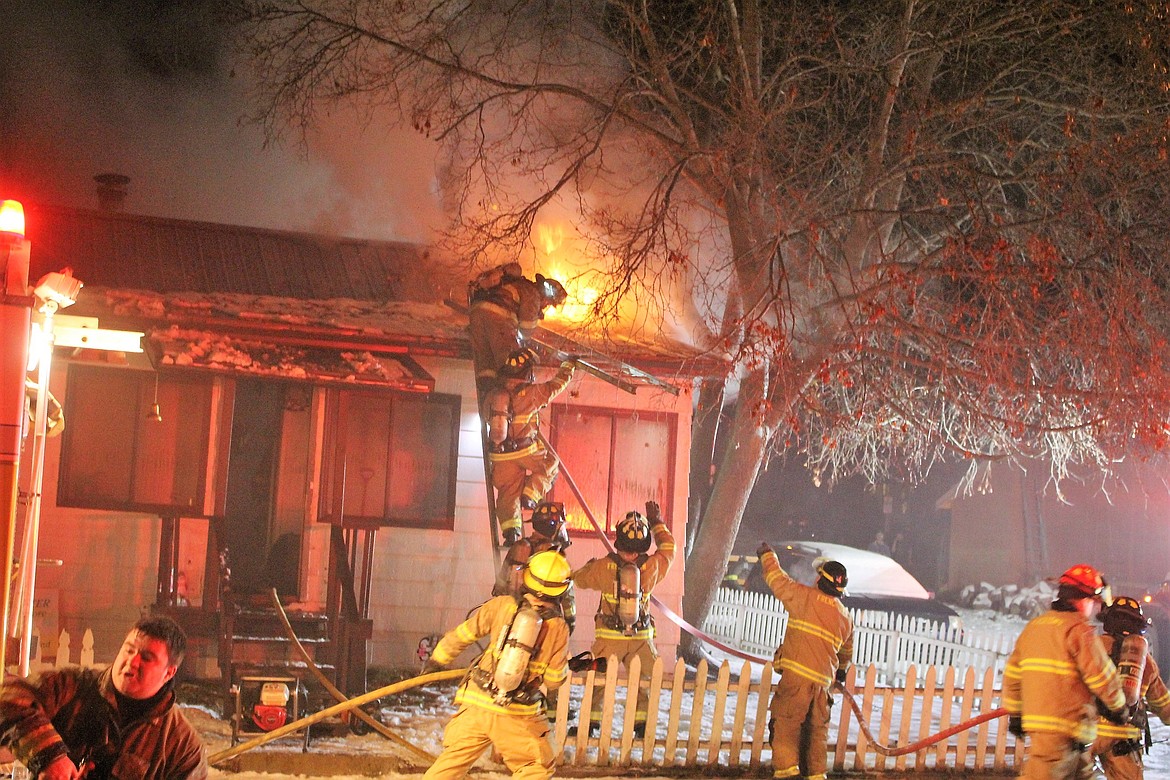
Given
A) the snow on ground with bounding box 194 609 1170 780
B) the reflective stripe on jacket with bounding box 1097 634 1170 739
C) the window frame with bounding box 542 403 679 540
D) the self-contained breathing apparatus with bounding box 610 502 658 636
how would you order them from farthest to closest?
the window frame with bounding box 542 403 679 540 < the self-contained breathing apparatus with bounding box 610 502 658 636 < the snow on ground with bounding box 194 609 1170 780 < the reflective stripe on jacket with bounding box 1097 634 1170 739

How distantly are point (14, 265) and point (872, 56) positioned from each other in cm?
1052

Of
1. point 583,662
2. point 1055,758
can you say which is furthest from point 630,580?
point 1055,758

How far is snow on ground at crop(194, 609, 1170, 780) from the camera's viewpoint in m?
7.03

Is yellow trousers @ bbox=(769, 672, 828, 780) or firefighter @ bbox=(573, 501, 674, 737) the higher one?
firefighter @ bbox=(573, 501, 674, 737)

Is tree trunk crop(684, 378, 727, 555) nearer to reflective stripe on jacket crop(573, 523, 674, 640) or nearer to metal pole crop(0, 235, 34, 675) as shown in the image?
reflective stripe on jacket crop(573, 523, 674, 640)

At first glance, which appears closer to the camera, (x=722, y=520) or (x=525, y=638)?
(x=525, y=638)

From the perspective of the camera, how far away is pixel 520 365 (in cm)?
925

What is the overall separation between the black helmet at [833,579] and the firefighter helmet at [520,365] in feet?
10.4

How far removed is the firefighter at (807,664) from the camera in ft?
24.0

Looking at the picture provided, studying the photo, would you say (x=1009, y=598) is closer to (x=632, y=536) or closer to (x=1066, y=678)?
(x=632, y=536)

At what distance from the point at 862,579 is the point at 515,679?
1583 cm

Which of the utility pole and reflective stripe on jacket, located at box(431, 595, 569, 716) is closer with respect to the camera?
the utility pole

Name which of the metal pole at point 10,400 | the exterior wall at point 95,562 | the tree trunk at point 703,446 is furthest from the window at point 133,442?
the tree trunk at point 703,446

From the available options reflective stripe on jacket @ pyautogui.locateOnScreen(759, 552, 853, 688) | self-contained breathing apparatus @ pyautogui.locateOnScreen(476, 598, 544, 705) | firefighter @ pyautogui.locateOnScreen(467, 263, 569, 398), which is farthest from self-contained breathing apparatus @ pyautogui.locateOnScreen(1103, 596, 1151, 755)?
firefighter @ pyautogui.locateOnScreen(467, 263, 569, 398)
